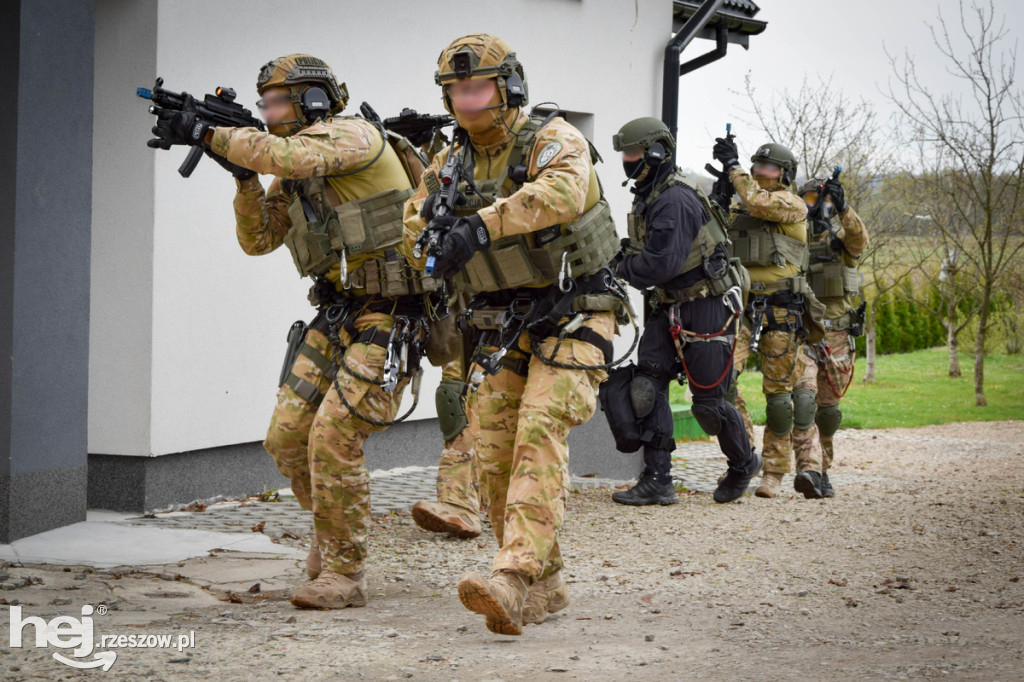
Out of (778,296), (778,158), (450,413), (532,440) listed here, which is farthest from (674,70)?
(532,440)

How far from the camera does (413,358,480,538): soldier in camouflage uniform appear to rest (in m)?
6.68

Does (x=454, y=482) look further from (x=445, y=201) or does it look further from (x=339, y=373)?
(x=445, y=201)

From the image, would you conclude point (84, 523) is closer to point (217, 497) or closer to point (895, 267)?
point (217, 497)

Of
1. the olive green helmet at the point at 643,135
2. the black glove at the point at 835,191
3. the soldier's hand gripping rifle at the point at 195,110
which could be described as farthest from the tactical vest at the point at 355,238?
the black glove at the point at 835,191

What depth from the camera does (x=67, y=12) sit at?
642 centimetres

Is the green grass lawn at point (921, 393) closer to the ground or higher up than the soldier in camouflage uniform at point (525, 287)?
closer to the ground

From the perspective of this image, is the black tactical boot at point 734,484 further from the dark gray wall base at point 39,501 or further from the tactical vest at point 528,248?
the dark gray wall base at point 39,501

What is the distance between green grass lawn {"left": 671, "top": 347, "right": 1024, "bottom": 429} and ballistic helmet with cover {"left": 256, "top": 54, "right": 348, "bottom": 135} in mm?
14507

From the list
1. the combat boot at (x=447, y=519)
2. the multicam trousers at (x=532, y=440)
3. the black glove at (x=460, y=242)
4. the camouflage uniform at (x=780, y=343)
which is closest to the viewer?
the black glove at (x=460, y=242)

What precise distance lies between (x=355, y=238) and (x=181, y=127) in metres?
0.85

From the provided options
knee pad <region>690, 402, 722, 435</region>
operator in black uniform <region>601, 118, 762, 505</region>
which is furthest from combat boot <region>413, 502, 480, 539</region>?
knee pad <region>690, 402, 722, 435</region>

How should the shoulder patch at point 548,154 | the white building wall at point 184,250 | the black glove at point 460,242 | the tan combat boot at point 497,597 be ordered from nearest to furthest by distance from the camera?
the tan combat boot at point 497,597 → the black glove at point 460,242 → the shoulder patch at point 548,154 → the white building wall at point 184,250

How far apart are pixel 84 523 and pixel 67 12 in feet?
9.34

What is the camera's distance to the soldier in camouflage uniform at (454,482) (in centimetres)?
→ 668
